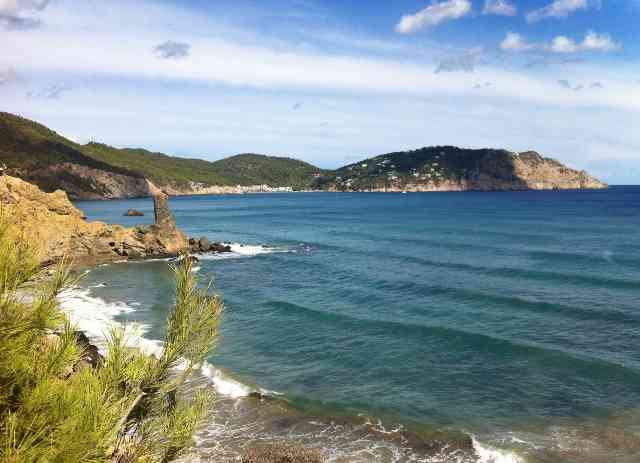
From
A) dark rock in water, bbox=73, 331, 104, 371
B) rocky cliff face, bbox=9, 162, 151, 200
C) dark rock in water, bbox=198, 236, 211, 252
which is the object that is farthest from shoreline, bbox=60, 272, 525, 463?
rocky cliff face, bbox=9, 162, 151, 200

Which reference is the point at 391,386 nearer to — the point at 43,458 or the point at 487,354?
the point at 487,354

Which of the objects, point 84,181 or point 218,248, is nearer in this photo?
point 218,248

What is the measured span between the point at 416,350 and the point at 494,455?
365 inches

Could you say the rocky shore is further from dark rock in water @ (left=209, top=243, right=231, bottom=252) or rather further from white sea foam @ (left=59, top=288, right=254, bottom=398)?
white sea foam @ (left=59, top=288, right=254, bottom=398)

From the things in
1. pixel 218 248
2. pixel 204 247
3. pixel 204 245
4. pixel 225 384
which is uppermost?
pixel 204 245

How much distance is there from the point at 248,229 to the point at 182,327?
8093cm

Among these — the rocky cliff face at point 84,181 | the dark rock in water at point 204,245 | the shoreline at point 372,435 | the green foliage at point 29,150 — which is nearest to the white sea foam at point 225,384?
the shoreline at point 372,435

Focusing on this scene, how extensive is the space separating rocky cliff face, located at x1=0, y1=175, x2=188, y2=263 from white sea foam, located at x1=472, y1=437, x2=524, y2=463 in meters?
40.6

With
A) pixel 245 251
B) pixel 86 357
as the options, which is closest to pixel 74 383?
pixel 86 357

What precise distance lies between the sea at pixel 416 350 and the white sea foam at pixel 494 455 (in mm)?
61

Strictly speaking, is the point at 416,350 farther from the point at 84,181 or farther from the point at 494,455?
the point at 84,181

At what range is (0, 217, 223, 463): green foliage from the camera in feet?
17.7

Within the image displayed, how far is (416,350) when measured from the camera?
24984 millimetres

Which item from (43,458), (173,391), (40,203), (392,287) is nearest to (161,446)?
(173,391)
